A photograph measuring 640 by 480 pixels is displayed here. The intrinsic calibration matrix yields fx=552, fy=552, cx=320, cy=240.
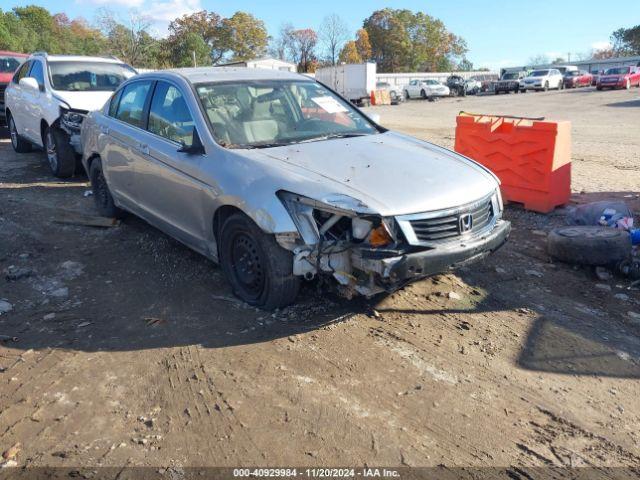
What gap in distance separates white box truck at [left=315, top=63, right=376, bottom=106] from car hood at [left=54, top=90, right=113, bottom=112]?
28.9 m

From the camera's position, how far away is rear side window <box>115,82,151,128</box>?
5.30 m

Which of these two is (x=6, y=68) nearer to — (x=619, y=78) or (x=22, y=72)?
(x=22, y=72)

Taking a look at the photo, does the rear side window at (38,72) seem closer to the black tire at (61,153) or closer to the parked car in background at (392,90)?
the black tire at (61,153)

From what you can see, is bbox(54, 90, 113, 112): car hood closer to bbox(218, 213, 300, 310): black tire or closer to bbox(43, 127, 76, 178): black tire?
bbox(43, 127, 76, 178): black tire

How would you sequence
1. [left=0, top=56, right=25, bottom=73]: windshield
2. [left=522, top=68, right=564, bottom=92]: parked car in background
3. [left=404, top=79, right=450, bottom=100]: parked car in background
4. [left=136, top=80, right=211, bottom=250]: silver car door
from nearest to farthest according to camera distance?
[left=136, top=80, right=211, bottom=250]: silver car door
[left=0, top=56, right=25, bottom=73]: windshield
[left=404, top=79, right=450, bottom=100]: parked car in background
[left=522, top=68, right=564, bottom=92]: parked car in background

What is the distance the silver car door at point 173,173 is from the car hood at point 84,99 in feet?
11.7

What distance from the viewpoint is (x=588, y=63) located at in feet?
272

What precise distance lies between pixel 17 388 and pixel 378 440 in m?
2.12

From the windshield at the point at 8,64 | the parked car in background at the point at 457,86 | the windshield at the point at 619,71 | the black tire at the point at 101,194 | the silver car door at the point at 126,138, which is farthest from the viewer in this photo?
the parked car in background at the point at 457,86

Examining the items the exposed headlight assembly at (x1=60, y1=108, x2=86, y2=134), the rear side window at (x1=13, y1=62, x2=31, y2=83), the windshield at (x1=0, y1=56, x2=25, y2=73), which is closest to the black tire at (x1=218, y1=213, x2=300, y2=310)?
the exposed headlight assembly at (x1=60, y1=108, x2=86, y2=134)

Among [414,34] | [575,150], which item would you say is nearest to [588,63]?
[414,34]

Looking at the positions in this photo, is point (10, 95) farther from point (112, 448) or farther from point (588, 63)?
point (588, 63)

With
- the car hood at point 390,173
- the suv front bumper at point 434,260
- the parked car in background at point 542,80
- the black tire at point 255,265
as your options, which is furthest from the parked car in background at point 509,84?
the black tire at point 255,265

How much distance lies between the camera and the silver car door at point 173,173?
14.3ft
